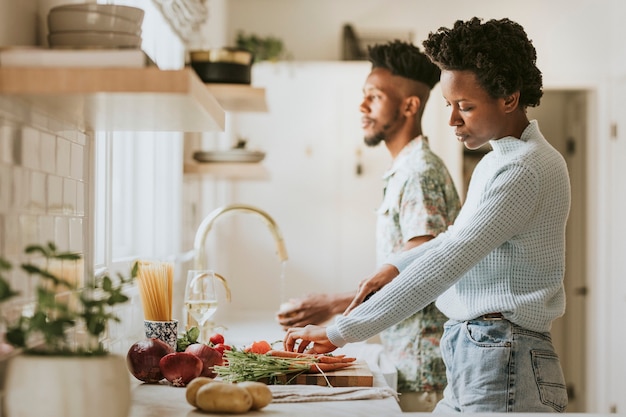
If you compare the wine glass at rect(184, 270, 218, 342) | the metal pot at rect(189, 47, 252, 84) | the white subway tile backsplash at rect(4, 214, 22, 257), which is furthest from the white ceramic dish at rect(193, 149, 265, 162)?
the white subway tile backsplash at rect(4, 214, 22, 257)

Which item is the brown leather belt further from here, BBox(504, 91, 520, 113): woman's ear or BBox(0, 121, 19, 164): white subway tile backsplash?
BBox(0, 121, 19, 164): white subway tile backsplash

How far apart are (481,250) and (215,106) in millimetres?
560

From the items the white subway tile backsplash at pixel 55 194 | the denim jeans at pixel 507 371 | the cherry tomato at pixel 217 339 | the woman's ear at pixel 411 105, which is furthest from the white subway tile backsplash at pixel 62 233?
the woman's ear at pixel 411 105

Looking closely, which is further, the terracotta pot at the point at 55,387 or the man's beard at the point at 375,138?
the man's beard at the point at 375,138

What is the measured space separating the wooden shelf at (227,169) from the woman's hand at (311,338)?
4.62 feet

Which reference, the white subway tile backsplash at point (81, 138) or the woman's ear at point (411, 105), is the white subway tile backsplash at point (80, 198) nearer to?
the white subway tile backsplash at point (81, 138)

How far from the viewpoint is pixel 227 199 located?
4543 mm

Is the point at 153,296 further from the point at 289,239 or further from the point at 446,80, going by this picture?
the point at 289,239

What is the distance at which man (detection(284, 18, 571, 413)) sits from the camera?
169 centimetres

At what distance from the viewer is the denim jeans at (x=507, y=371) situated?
173cm

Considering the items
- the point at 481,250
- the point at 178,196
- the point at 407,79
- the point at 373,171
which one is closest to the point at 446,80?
the point at 481,250

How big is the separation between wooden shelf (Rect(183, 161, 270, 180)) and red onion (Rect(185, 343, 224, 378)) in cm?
149

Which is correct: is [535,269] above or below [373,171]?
below

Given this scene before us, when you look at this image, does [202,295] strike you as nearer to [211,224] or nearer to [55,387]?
[211,224]
